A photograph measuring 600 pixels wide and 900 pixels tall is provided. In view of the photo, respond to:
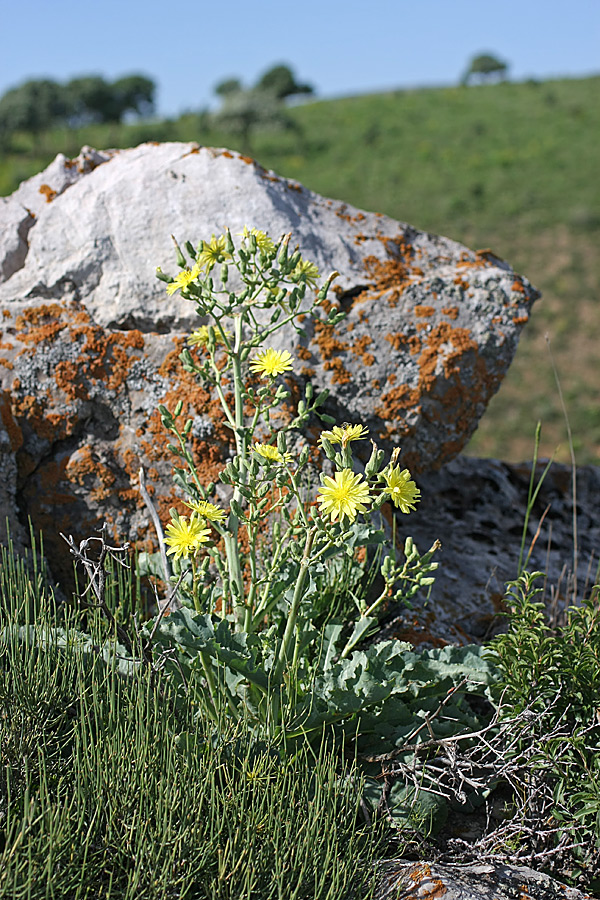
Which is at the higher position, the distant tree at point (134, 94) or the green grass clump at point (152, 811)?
the distant tree at point (134, 94)

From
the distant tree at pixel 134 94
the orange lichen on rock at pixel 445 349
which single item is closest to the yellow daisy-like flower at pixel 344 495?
the orange lichen on rock at pixel 445 349

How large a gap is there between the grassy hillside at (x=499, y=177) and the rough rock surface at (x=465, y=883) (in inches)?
346

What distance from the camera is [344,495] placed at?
199 cm

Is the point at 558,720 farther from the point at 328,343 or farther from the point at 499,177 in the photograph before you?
the point at 499,177

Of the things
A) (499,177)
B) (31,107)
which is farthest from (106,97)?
(499,177)

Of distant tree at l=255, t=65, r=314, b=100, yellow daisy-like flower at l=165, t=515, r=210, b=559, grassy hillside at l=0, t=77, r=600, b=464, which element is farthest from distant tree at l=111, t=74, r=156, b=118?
yellow daisy-like flower at l=165, t=515, r=210, b=559

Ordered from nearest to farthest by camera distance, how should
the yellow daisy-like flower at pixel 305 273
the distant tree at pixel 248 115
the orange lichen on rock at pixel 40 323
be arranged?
the yellow daisy-like flower at pixel 305 273
the orange lichen on rock at pixel 40 323
the distant tree at pixel 248 115

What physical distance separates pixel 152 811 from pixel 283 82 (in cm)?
4320

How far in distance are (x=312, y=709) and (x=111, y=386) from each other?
1.74 m

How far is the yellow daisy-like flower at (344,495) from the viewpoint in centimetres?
197

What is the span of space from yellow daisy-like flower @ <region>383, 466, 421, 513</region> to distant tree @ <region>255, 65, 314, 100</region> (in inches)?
1639

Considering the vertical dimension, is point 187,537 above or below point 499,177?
below

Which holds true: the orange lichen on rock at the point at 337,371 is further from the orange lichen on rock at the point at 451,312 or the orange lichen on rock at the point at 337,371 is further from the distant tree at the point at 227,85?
the distant tree at the point at 227,85

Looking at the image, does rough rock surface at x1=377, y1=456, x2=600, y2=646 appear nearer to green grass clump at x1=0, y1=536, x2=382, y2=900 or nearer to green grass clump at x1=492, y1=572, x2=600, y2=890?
green grass clump at x1=492, y1=572, x2=600, y2=890
